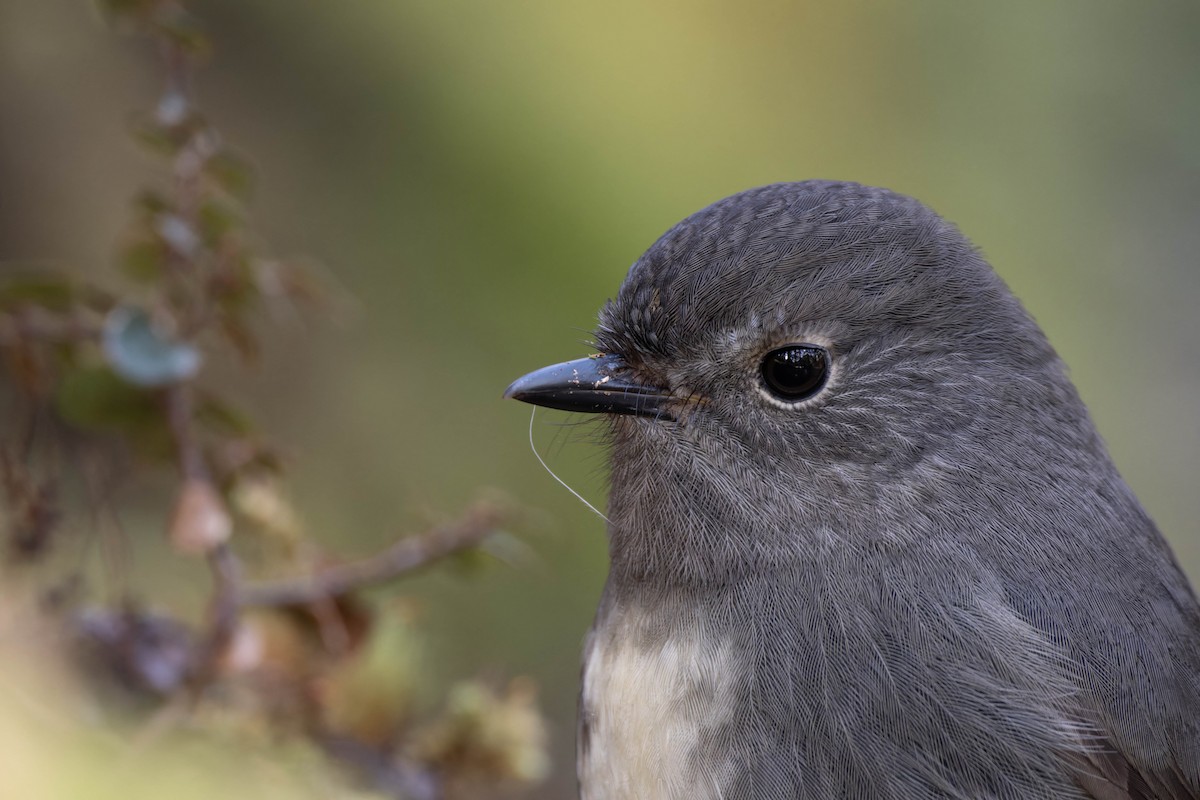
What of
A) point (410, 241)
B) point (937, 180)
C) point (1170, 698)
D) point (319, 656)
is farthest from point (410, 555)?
point (937, 180)

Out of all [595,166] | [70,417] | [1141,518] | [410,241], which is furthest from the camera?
[595,166]

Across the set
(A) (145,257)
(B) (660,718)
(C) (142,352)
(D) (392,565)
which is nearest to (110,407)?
(C) (142,352)

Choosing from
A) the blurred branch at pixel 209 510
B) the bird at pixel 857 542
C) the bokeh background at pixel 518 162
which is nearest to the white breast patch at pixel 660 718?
the bird at pixel 857 542

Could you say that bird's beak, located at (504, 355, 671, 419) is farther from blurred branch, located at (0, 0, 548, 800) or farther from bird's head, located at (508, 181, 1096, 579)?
blurred branch, located at (0, 0, 548, 800)

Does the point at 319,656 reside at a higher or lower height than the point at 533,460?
lower

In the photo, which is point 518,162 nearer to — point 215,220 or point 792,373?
point 792,373

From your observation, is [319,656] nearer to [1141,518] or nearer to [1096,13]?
[1141,518]

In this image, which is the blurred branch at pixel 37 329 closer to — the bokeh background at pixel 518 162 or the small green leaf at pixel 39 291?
the small green leaf at pixel 39 291
